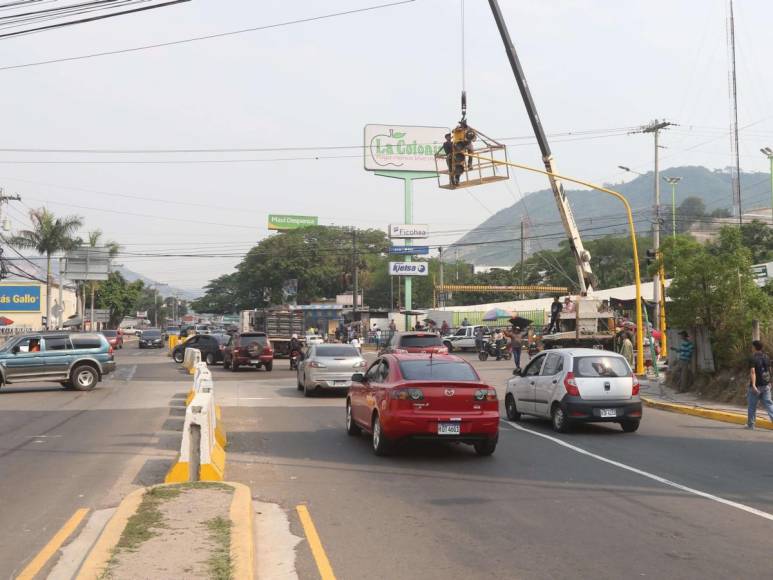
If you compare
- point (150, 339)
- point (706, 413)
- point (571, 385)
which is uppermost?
point (571, 385)

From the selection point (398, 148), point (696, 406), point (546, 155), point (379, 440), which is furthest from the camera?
point (398, 148)

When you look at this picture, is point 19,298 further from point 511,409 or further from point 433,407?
point 433,407

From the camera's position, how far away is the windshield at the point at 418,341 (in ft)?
88.5

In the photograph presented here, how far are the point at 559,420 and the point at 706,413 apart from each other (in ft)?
16.6

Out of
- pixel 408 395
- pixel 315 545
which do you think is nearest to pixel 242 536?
pixel 315 545

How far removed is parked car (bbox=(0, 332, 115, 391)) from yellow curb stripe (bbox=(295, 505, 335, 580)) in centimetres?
1847

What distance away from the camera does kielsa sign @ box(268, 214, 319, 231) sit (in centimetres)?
11781

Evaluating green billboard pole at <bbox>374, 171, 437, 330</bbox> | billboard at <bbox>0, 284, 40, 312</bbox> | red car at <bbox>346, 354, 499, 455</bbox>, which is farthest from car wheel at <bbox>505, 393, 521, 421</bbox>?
billboard at <bbox>0, 284, 40, 312</bbox>

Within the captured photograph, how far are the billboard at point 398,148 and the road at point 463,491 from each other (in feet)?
172

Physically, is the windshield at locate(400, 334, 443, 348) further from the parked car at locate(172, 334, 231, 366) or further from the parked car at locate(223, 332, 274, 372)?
the parked car at locate(172, 334, 231, 366)

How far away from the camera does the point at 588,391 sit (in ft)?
49.7

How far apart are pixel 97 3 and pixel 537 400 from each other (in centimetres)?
1079

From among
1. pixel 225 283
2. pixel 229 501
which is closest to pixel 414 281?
pixel 225 283

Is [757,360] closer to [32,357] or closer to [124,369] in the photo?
[32,357]
